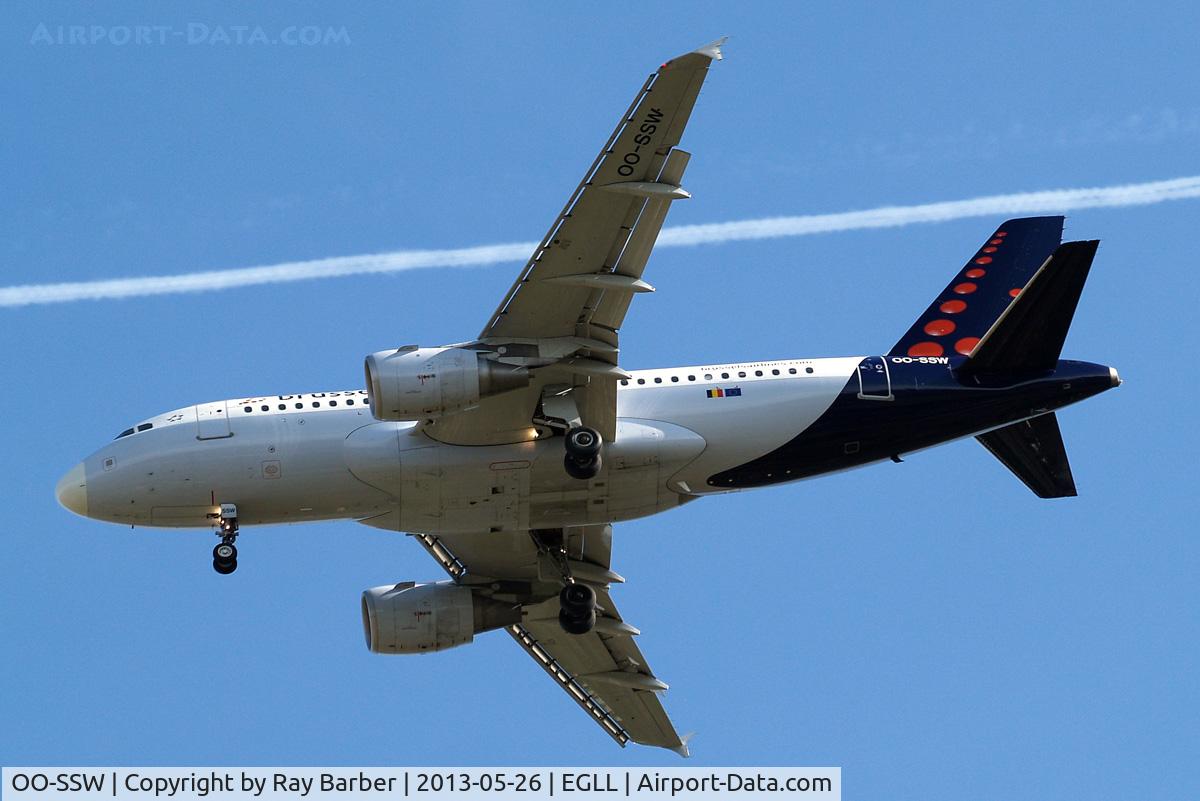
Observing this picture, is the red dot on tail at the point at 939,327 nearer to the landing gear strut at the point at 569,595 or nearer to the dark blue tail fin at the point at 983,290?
the dark blue tail fin at the point at 983,290

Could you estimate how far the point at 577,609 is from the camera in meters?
45.6

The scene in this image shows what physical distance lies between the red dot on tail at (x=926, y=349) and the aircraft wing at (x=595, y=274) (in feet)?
28.9

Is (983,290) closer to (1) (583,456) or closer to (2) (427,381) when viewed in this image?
(1) (583,456)

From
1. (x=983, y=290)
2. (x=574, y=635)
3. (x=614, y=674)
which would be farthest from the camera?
(x=614, y=674)

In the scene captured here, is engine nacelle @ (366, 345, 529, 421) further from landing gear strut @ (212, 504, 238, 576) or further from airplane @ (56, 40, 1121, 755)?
landing gear strut @ (212, 504, 238, 576)

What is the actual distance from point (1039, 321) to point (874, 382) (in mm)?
4101

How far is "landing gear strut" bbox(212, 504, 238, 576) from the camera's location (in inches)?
1638

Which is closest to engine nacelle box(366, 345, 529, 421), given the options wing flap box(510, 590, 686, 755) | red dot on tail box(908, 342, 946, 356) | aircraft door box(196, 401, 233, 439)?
aircraft door box(196, 401, 233, 439)

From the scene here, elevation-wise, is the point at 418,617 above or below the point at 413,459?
below

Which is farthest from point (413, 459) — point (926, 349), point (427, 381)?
point (926, 349)

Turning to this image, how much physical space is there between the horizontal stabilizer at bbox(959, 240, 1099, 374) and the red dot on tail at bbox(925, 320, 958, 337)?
273cm

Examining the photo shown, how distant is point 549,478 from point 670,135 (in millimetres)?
8996

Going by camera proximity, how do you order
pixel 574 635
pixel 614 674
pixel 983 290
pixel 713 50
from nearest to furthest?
pixel 713 50 < pixel 983 290 < pixel 574 635 < pixel 614 674

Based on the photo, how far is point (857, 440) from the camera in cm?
4272
